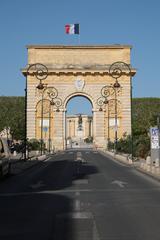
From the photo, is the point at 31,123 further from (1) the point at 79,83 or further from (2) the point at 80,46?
(2) the point at 80,46

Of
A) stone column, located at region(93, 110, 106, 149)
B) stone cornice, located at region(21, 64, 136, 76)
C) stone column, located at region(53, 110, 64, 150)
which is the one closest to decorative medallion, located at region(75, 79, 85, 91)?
stone cornice, located at region(21, 64, 136, 76)

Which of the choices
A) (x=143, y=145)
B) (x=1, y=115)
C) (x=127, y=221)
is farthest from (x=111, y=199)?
(x=1, y=115)

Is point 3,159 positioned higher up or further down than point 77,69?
Answer: further down

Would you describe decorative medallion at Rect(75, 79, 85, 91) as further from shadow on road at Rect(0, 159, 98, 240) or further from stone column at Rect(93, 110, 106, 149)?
shadow on road at Rect(0, 159, 98, 240)

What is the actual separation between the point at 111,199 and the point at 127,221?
417cm

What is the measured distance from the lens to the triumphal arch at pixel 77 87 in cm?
8212

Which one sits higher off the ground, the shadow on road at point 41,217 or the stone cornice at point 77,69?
the stone cornice at point 77,69

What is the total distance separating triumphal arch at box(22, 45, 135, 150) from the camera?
3233 inches

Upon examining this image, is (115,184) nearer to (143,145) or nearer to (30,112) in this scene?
(143,145)

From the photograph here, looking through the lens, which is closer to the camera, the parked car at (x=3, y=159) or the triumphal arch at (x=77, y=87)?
the parked car at (x=3, y=159)

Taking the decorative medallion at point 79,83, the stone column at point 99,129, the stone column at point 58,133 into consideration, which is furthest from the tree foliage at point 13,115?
the stone column at point 99,129

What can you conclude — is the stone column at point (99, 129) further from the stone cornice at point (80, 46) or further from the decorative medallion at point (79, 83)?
the stone cornice at point (80, 46)

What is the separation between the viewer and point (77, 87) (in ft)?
276

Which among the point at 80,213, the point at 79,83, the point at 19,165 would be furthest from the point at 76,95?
the point at 80,213
